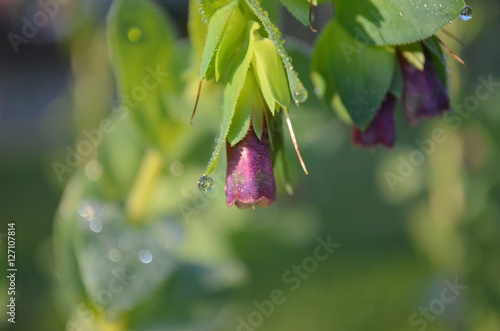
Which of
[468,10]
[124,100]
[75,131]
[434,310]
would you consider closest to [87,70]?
[75,131]

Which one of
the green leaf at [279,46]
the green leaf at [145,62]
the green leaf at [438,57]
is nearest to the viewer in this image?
the green leaf at [279,46]

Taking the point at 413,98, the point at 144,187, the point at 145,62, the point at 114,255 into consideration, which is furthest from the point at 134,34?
Answer: the point at 413,98

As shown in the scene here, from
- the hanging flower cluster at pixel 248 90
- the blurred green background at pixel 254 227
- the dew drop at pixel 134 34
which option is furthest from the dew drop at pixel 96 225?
the hanging flower cluster at pixel 248 90

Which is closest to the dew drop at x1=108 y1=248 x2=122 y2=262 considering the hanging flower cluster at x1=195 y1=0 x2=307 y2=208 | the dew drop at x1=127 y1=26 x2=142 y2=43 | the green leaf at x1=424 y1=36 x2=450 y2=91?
the dew drop at x1=127 y1=26 x2=142 y2=43

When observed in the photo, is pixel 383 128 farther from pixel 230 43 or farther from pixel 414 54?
pixel 230 43

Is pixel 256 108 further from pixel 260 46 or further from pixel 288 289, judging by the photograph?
pixel 288 289

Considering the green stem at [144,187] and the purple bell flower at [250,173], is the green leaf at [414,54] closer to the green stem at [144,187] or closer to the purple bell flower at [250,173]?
the purple bell flower at [250,173]
